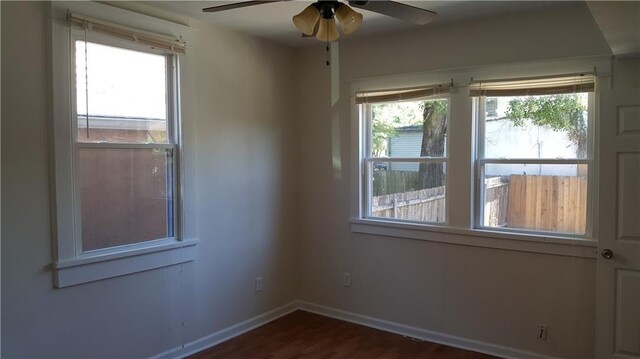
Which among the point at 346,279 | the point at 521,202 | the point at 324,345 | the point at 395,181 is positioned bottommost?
the point at 324,345

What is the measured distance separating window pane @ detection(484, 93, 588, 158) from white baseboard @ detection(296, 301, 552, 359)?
143cm

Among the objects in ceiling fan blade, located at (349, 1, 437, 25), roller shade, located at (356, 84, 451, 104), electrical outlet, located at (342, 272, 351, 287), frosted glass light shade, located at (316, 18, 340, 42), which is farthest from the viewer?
electrical outlet, located at (342, 272, 351, 287)

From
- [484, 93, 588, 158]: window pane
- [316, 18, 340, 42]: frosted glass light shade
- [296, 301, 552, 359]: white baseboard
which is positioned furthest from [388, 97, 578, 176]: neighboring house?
[316, 18, 340, 42]: frosted glass light shade

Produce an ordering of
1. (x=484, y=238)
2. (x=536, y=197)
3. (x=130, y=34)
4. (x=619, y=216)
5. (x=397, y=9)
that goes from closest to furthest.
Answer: (x=397, y=9) < (x=619, y=216) < (x=130, y=34) < (x=536, y=197) < (x=484, y=238)

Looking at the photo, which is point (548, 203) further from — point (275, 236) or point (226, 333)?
point (226, 333)

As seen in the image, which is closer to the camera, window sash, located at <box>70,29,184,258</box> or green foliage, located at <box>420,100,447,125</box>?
window sash, located at <box>70,29,184,258</box>

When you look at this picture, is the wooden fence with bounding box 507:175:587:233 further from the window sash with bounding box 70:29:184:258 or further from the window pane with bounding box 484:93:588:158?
the window sash with bounding box 70:29:184:258

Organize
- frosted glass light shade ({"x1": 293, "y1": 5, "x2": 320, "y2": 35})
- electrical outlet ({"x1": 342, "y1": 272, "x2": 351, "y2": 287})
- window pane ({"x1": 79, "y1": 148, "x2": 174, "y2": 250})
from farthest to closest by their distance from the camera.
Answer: electrical outlet ({"x1": 342, "y1": 272, "x2": 351, "y2": 287}), window pane ({"x1": 79, "y1": 148, "x2": 174, "y2": 250}), frosted glass light shade ({"x1": 293, "y1": 5, "x2": 320, "y2": 35})

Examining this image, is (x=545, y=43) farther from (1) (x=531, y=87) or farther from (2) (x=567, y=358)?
(2) (x=567, y=358)

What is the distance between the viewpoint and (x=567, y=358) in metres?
3.23

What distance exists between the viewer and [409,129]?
393 cm

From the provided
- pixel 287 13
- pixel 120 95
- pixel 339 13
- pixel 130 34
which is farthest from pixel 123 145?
pixel 339 13

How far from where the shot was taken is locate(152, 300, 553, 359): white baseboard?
3.44 meters

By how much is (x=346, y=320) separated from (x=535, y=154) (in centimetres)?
215
